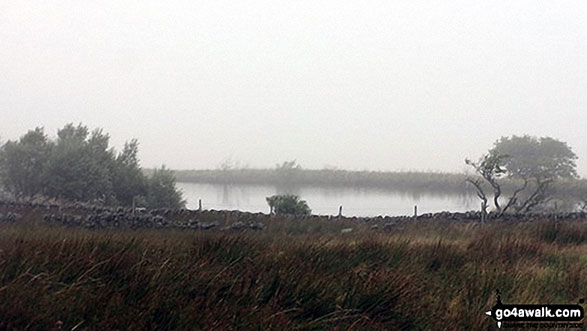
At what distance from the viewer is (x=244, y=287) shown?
5.12 meters

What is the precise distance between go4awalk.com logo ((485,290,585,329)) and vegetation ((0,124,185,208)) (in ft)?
64.6

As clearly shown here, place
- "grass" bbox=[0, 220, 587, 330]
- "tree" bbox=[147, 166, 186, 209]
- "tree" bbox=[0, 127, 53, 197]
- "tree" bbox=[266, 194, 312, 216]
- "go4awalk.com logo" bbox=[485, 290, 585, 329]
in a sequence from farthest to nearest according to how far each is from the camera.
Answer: "tree" bbox=[147, 166, 186, 209], "tree" bbox=[0, 127, 53, 197], "tree" bbox=[266, 194, 312, 216], "go4awalk.com logo" bbox=[485, 290, 585, 329], "grass" bbox=[0, 220, 587, 330]

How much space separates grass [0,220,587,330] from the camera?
164 inches

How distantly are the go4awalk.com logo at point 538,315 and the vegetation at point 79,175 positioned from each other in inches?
776

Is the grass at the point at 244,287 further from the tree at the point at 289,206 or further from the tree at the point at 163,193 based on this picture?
the tree at the point at 163,193

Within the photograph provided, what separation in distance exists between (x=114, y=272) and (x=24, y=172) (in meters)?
21.3

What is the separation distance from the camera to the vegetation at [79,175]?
76.0 feet

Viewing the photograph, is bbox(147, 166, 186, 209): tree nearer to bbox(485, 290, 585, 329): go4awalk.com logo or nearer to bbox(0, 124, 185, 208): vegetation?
bbox(0, 124, 185, 208): vegetation

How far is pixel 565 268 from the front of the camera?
312 inches

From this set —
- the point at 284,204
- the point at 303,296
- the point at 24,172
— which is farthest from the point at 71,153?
the point at 303,296

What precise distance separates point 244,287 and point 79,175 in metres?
19.9

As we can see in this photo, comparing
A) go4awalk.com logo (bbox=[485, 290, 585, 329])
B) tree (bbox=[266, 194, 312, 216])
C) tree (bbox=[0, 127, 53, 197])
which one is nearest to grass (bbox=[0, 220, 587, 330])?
go4awalk.com logo (bbox=[485, 290, 585, 329])

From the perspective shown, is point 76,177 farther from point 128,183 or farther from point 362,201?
point 362,201

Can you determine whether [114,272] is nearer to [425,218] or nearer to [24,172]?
[425,218]
